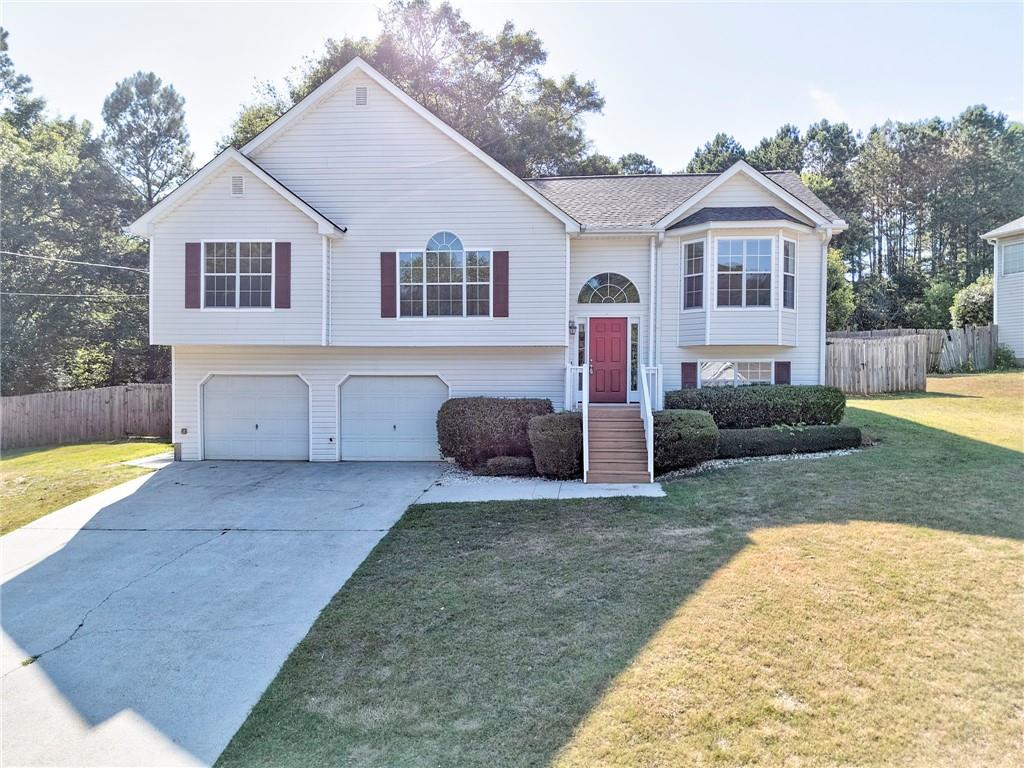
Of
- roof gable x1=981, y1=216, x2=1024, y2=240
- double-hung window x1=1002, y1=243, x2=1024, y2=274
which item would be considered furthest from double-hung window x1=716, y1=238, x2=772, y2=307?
double-hung window x1=1002, y1=243, x2=1024, y2=274

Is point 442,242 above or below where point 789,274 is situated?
above

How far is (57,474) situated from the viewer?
13.9 m

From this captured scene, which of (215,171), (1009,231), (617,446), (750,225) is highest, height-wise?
(1009,231)

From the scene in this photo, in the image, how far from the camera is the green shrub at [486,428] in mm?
13148

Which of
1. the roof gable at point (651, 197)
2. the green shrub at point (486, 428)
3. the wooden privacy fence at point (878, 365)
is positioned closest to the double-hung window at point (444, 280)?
the green shrub at point (486, 428)

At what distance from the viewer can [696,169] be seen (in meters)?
49.0

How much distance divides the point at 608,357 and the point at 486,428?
388cm

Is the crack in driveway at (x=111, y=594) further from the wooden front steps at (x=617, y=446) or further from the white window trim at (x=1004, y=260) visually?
the white window trim at (x=1004, y=260)

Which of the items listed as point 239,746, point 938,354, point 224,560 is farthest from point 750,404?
point 938,354

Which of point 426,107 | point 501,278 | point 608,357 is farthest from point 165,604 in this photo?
point 426,107

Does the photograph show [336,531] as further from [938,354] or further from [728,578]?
[938,354]

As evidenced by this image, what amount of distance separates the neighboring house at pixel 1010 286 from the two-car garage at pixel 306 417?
25.3m

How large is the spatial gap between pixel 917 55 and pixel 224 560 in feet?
47.9

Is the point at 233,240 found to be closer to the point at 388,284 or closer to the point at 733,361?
the point at 388,284
